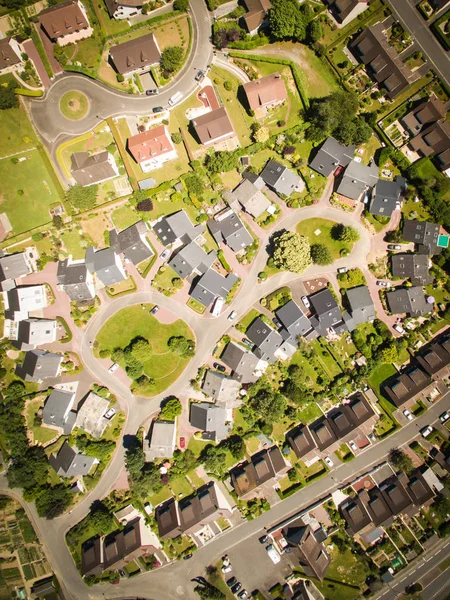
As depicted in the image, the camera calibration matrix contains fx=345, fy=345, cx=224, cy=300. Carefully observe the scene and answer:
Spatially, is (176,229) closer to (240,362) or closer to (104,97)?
(240,362)

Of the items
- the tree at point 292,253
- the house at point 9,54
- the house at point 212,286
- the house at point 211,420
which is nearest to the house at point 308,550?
the house at point 211,420

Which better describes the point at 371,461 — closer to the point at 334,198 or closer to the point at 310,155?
the point at 334,198

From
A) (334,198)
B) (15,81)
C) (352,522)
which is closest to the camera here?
(352,522)

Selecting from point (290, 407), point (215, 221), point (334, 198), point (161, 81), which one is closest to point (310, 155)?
point (334, 198)

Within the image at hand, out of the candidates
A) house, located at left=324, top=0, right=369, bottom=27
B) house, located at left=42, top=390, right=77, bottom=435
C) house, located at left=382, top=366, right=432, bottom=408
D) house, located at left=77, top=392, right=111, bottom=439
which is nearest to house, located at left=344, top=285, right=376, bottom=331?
house, located at left=382, top=366, right=432, bottom=408

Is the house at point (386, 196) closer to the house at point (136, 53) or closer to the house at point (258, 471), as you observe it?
the house at point (136, 53)

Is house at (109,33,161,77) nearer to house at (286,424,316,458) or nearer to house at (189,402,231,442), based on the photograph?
house at (189,402,231,442)

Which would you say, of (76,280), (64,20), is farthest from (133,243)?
(64,20)
